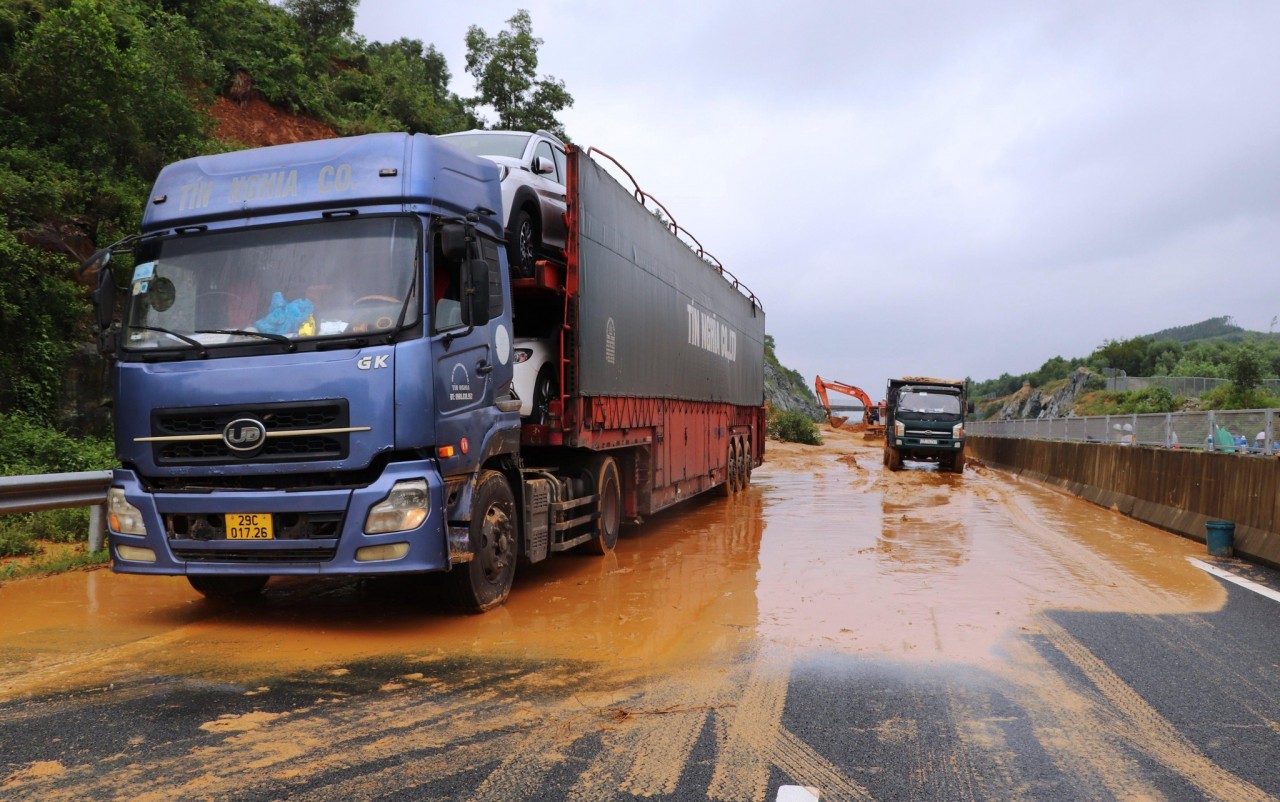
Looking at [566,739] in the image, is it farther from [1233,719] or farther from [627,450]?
[627,450]

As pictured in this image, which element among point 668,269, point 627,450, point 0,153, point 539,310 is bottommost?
point 627,450

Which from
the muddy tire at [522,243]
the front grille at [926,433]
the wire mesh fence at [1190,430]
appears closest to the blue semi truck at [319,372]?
the muddy tire at [522,243]

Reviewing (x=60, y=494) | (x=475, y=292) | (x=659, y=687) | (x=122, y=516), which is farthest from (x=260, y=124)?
(x=659, y=687)

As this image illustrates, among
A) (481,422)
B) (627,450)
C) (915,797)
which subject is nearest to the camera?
(915,797)

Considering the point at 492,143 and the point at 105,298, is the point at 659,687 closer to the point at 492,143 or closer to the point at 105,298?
the point at 105,298

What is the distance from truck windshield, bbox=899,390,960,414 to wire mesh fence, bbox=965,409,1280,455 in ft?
10.9

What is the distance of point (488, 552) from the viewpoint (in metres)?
7.02

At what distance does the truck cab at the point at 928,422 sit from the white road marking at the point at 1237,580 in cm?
1571

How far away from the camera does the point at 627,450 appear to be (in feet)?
35.8

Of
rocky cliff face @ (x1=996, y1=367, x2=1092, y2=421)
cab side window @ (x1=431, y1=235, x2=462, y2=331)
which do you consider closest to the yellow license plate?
cab side window @ (x1=431, y1=235, x2=462, y2=331)

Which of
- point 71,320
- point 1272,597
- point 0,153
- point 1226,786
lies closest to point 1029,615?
point 1272,597

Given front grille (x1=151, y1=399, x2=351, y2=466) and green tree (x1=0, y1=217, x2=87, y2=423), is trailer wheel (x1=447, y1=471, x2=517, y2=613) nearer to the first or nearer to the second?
front grille (x1=151, y1=399, x2=351, y2=466)

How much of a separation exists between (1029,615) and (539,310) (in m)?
4.81

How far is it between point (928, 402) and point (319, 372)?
22721mm
